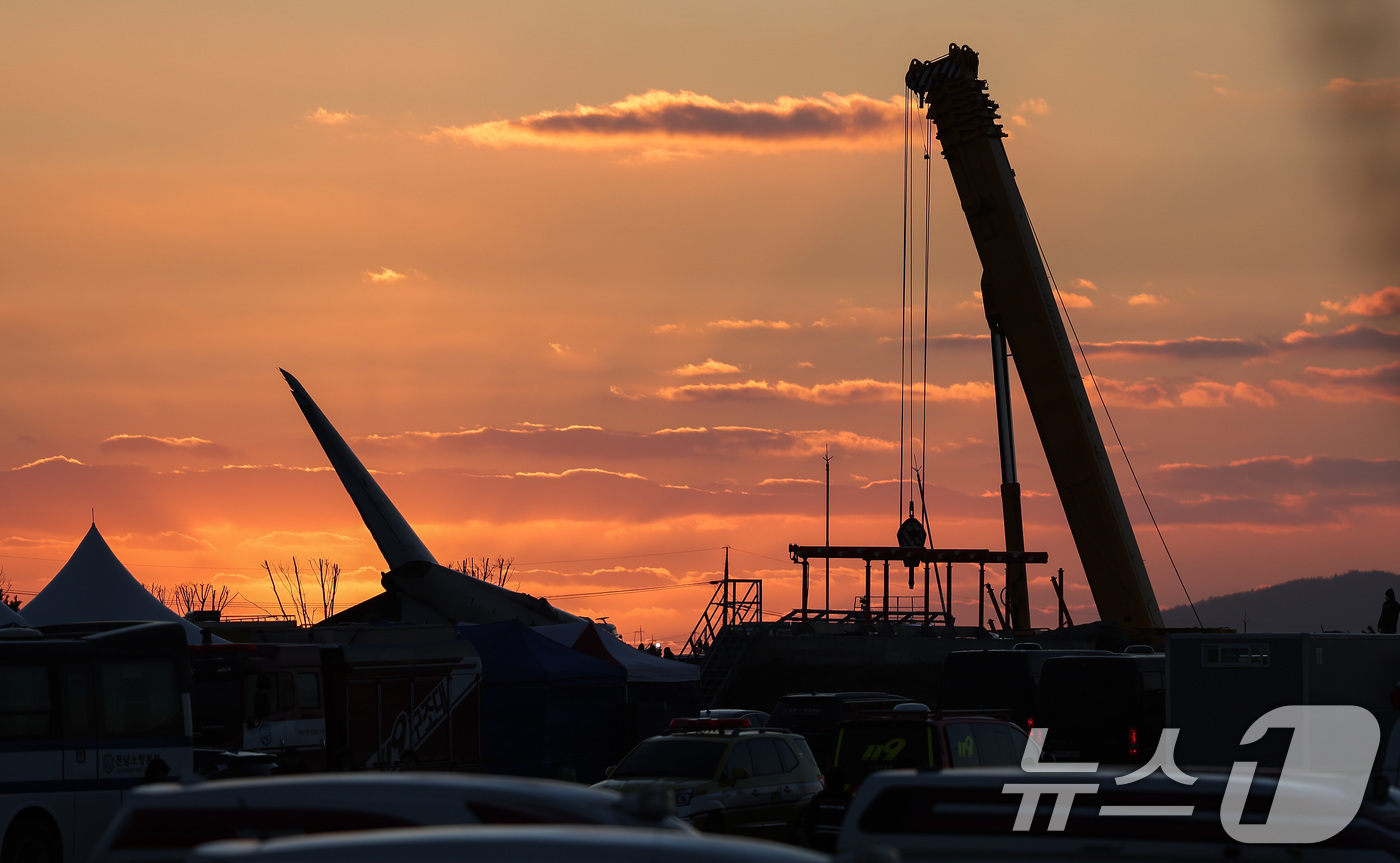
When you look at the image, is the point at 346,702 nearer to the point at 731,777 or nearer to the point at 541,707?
the point at 541,707

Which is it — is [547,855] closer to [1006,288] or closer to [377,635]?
[377,635]

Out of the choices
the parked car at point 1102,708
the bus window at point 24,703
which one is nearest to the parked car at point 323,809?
the bus window at point 24,703

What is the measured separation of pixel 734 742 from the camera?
19.8m

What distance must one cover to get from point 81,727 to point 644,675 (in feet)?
52.5

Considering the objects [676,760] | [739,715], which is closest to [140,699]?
[676,760]

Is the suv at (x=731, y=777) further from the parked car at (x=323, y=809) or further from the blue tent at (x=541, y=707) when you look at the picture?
the parked car at (x=323, y=809)

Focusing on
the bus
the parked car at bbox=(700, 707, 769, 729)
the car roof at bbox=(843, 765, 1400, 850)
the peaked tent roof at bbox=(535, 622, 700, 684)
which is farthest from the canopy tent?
the car roof at bbox=(843, 765, 1400, 850)

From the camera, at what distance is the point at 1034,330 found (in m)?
55.1

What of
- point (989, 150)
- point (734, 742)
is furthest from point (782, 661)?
point (734, 742)

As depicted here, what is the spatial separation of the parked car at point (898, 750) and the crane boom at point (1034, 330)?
3505 centimetres

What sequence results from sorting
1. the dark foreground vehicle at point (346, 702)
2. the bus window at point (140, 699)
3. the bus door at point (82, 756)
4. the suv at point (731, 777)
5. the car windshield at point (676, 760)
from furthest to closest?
the dark foreground vehicle at point (346, 702), the bus window at point (140, 699), the bus door at point (82, 756), the car windshield at point (676, 760), the suv at point (731, 777)

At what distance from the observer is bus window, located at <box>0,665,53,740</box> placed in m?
19.9

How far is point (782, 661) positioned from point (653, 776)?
115ft

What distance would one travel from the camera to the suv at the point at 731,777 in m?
18.9
